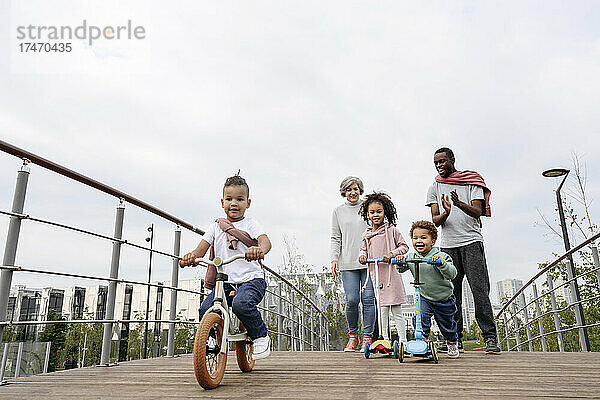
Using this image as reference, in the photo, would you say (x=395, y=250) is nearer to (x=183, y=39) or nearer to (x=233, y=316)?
(x=233, y=316)

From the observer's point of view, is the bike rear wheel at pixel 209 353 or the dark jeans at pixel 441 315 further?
the dark jeans at pixel 441 315

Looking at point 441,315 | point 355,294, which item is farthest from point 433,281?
point 355,294

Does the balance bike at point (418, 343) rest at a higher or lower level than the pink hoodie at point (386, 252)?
lower

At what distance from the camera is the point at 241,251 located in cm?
251

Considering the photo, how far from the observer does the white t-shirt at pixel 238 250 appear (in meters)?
2.43

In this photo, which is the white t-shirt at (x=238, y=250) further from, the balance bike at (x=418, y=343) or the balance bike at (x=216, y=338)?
the balance bike at (x=418, y=343)

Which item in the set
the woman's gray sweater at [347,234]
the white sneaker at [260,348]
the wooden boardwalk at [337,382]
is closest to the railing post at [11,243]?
the wooden boardwalk at [337,382]

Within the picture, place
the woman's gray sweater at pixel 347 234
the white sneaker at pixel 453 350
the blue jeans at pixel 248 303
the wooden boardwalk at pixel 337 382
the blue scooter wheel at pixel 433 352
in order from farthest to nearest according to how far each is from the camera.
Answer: the woman's gray sweater at pixel 347 234 < the white sneaker at pixel 453 350 < the blue scooter wheel at pixel 433 352 < the blue jeans at pixel 248 303 < the wooden boardwalk at pixel 337 382

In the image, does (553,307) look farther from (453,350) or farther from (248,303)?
(248,303)

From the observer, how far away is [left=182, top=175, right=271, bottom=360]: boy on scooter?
91.4 inches

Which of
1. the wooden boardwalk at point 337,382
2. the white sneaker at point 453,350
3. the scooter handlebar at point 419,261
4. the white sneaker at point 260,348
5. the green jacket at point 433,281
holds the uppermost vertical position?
the scooter handlebar at point 419,261

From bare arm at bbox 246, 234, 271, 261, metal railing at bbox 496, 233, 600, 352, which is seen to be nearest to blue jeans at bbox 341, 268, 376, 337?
bare arm at bbox 246, 234, 271, 261

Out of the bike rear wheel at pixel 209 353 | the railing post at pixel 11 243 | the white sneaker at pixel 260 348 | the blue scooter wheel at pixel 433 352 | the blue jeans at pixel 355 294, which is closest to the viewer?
the bike rear wheel at pixel 209 353

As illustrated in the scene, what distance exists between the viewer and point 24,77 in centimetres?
918
